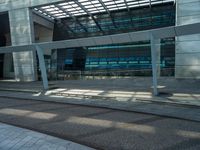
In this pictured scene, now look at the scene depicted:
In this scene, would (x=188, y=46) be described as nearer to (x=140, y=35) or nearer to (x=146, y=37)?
(x=146, y=37)

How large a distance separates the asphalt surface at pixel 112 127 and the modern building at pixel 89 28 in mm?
15284

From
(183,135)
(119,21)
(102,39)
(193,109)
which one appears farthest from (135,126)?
(119,21)

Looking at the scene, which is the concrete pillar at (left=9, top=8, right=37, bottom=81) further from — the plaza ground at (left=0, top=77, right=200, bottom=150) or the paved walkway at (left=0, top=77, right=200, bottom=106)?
the plaza ground at (left=0, top=77, right=200, bottom=150)

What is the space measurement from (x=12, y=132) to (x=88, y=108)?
4.40m

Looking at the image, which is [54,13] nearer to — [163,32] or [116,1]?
[116,1]

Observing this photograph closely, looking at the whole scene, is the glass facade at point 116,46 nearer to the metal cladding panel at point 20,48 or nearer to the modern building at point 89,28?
the modern building at point 89,28

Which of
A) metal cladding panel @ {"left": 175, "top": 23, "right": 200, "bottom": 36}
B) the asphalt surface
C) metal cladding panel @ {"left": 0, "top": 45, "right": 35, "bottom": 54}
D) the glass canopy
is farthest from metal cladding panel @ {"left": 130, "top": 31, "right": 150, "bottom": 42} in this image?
the glass canopy

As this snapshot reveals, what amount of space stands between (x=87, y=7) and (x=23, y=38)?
9.57 m

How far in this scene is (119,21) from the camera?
32.2 m

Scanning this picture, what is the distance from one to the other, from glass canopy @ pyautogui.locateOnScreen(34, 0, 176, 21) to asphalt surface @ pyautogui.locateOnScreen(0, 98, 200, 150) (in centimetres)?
1997

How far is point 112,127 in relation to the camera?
7.08 metres

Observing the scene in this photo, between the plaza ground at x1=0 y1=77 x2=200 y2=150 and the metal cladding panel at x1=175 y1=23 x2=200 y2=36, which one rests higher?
the metal cladding panel at x1=175 y1=23 x2=200 y2=36

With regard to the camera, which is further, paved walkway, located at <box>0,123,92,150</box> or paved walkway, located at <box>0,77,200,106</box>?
paved walkway, located at <box>0,77,200,106</box>

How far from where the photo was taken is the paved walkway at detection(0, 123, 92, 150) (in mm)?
5160
